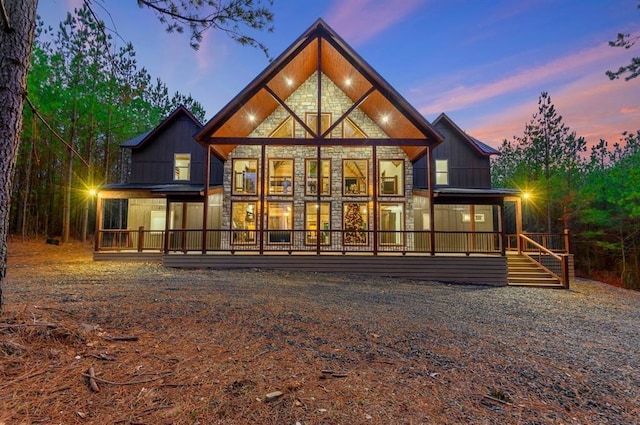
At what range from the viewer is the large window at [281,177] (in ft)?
46.2

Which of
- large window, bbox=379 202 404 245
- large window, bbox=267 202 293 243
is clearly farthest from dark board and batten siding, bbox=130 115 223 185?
large window, bbox=379 202 404 245

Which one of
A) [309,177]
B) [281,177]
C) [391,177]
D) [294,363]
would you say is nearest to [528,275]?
[391,177]

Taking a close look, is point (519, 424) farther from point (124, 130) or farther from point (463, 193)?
point (124, 130)

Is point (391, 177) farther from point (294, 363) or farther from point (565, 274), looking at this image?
point (294, 363)

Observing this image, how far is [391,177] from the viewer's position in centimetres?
1459

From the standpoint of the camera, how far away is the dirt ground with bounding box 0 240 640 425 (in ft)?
6.83

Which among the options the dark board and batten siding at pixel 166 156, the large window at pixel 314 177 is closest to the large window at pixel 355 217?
the large window at pixel 314 177

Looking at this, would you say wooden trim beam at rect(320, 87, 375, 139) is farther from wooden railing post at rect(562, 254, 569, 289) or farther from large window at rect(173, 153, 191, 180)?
wooden railing post at rect(562, 254, 569, 289)

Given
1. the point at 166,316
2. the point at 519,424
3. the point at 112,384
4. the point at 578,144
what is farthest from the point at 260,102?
the point at 578,144

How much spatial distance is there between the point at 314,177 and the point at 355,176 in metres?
1.95

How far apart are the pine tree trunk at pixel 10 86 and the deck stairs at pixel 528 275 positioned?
1217cm

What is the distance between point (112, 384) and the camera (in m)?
2.26

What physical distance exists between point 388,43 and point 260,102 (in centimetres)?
1446

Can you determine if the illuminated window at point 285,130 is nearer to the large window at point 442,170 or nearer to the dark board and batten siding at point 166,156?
the dark board and batten siding at point 166,156
